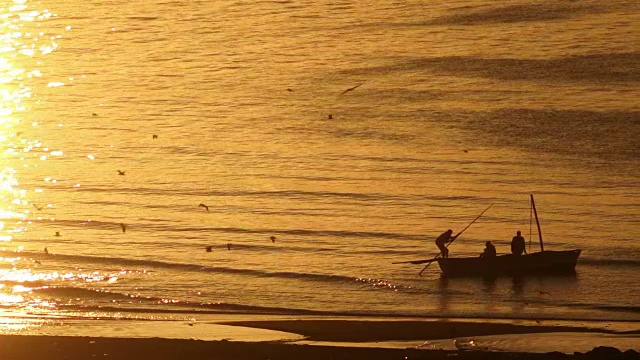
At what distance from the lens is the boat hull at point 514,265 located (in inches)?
1231

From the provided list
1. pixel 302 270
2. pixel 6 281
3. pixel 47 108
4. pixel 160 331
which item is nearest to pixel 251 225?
pixel 302 270

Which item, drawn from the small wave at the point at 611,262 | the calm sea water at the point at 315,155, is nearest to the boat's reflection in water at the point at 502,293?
the calm sea water at the point at 315,155

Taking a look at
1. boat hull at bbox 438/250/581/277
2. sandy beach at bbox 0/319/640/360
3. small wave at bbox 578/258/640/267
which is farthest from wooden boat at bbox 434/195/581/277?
sandy beach at bbox 0/319/640/360

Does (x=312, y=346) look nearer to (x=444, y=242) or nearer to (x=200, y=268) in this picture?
(x=444, y=242)

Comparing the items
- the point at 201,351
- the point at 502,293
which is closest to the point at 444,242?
the point at 502,293

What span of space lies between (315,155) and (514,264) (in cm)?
1781

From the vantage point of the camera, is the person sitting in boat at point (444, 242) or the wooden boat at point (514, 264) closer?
the wooden boat at point (514, 264)

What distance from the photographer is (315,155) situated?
4825cm

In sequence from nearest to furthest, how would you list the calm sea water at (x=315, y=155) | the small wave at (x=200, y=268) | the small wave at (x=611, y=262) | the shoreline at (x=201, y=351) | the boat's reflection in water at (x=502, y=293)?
the shoreline at (x=201, y=351), the boat's reflection in water at (x=502, y=293), the calm sea water at (x=315, y=155), the small wave at (x=200, y=268), the small wave at (x=611, y=262)

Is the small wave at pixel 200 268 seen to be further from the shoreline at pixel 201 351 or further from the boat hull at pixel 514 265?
the shoreline at pixel 201 351

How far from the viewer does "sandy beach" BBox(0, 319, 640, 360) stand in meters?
20.7

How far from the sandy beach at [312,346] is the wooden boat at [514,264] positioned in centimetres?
594

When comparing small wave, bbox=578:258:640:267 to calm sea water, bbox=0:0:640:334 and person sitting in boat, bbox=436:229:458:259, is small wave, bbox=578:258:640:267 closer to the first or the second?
calm sea water, bbox=0:0:640:334

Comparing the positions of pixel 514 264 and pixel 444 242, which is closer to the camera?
pixel 514 264
